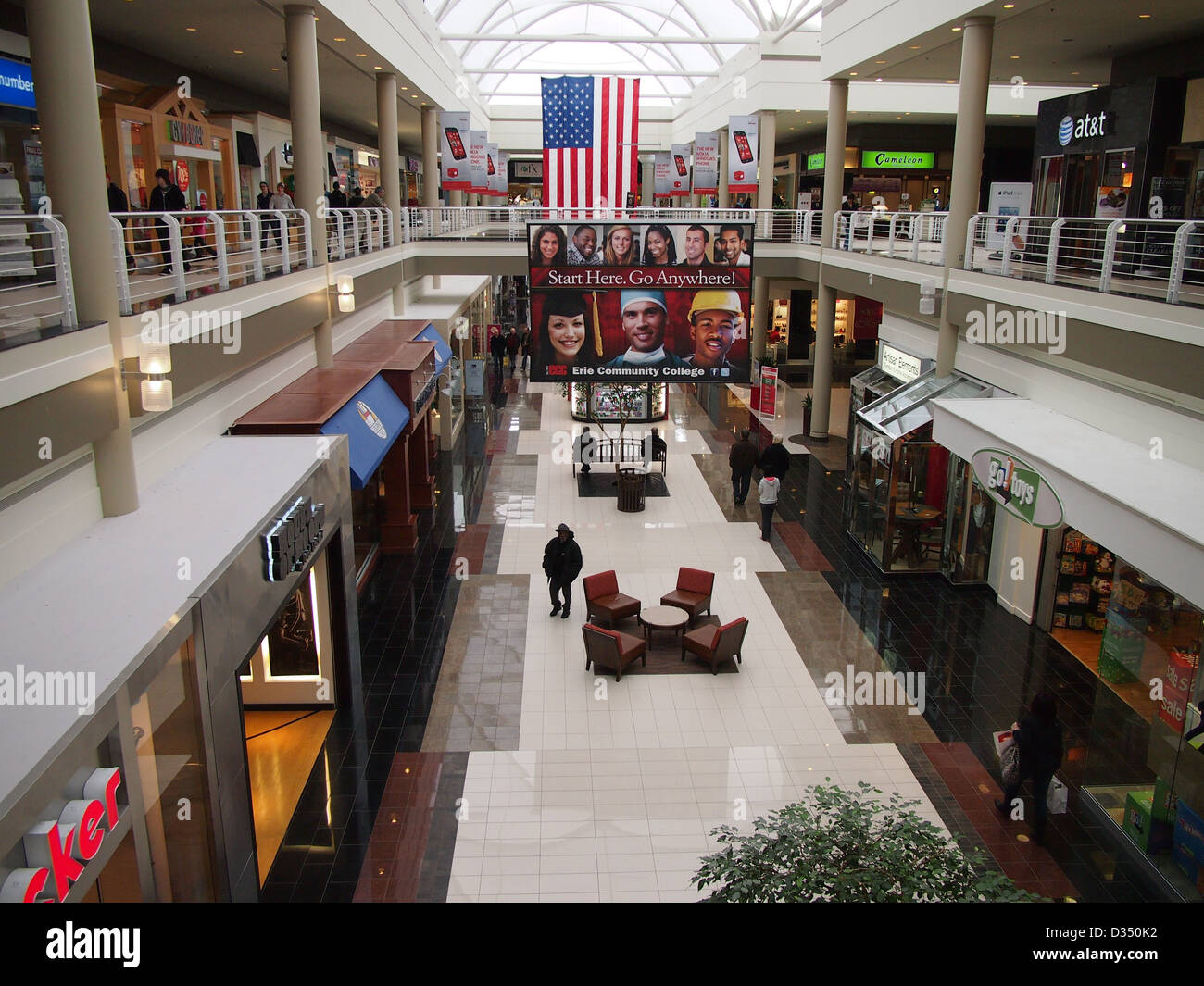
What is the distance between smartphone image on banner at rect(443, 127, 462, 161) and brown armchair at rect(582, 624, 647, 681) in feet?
55.3

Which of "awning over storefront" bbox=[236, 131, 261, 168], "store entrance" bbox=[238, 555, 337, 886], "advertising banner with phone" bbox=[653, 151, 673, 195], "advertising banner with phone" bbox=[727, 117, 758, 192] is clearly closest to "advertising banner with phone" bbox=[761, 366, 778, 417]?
"advertising banner with phone" bbox=[727, 117, 758, 192]

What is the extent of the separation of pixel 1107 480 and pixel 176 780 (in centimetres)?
798

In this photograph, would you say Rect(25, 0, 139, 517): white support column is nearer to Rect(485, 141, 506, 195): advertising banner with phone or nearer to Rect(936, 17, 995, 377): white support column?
Rect(936, 17, 995, 377): white support column

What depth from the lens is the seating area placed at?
11.0m

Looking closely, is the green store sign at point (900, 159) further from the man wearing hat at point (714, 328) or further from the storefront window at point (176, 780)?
the storefront window at point (176, 780)

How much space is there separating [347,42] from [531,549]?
29.5 feet

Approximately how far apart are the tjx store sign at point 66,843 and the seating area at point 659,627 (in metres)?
6.74

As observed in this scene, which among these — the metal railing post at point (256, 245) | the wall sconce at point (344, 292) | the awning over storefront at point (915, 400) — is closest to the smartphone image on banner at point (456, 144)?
the wall sconce at point (344, 292)

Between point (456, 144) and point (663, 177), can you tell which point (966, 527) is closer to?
point (456, 144)

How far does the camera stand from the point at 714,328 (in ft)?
47.2

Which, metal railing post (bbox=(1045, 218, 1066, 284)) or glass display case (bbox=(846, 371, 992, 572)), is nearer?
metal railing post (bbox=(1045, 218, 1066, 284))

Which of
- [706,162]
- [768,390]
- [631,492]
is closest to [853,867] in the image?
[631,492]

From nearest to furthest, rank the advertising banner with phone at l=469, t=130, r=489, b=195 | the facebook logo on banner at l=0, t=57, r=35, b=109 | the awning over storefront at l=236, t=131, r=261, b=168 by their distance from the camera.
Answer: the facebook logo on banner at l=0, t=57, r=35, b=109
the awning over storefront at l=236, t=131, r=261, b=168
the advertising banner with phone at l=469, t=130, r=489, b=195
